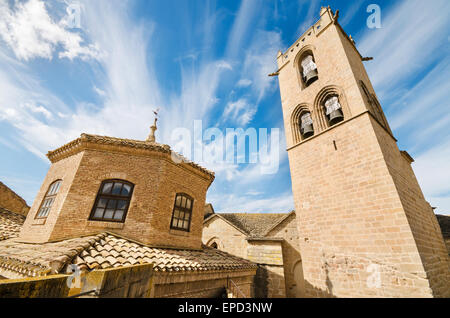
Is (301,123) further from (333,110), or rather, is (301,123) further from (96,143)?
(96,143)

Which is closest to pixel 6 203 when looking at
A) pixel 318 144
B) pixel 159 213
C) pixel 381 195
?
pixel 159 213

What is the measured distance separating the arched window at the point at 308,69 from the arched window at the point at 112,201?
11230mm

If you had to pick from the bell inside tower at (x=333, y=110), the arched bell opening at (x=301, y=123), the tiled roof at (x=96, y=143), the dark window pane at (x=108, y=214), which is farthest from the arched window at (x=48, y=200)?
the bell inside tower at (x=333, y=110)

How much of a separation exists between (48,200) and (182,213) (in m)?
5.92

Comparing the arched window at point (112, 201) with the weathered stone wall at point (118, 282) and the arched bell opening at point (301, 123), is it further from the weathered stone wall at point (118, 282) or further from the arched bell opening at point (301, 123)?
the arched bell opening at point (301, 123)

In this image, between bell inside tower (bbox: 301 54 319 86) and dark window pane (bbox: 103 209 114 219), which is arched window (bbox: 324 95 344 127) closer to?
bell inside tower (bbox: 301 54 319 86)

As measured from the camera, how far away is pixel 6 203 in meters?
14.3

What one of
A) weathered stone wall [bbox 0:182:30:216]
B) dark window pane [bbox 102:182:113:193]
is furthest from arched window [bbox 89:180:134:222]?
weathered stone wall [bbox 0:182:30:216]

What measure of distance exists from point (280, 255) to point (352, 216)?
7.90 metres

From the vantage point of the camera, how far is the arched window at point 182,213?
8448 millimetres

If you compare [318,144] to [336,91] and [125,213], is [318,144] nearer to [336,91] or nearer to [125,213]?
[336,91]

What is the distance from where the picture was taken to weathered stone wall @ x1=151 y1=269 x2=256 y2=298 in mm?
5234

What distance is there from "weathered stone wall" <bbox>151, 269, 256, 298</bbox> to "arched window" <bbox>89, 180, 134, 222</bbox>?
3.26 metres

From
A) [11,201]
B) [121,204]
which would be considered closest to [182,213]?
[121,204]
